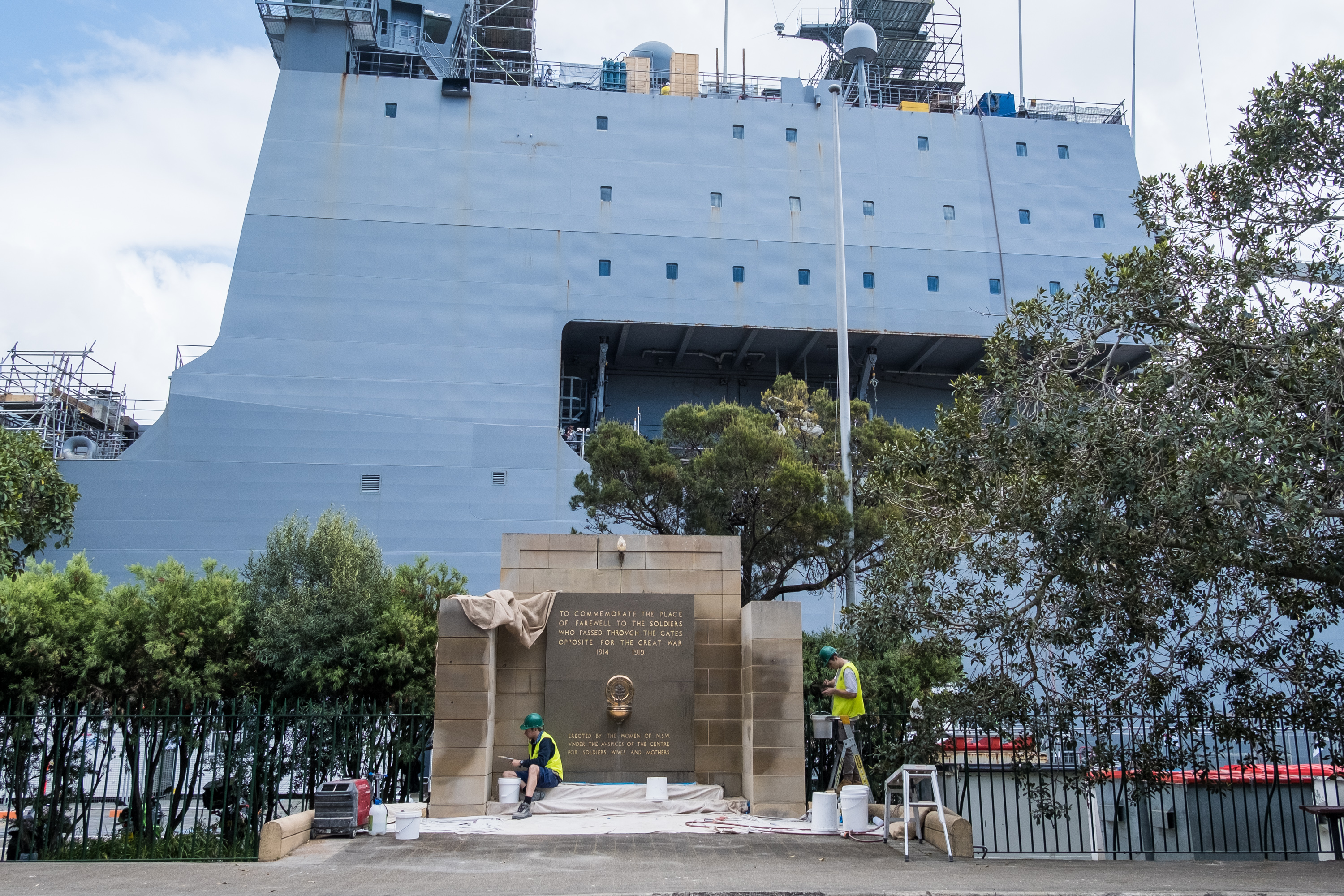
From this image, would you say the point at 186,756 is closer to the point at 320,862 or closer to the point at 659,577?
the point at 320,862

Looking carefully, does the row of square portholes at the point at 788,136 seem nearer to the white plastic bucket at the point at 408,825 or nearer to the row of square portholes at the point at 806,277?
the row of square portholes at the point at 806,277

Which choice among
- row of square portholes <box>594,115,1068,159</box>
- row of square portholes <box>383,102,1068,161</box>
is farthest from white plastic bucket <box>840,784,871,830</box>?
row of square portholes <box>594,115,1068,159</box>

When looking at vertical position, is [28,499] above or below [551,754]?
above

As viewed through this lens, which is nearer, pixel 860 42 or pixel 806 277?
pixel 806 277

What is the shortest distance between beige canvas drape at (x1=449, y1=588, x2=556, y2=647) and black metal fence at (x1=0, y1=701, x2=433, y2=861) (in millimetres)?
1350

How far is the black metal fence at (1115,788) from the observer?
28.6 feet

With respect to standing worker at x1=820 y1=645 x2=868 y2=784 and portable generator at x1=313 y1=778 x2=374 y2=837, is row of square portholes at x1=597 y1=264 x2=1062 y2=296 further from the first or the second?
portable generator at x1=313 y1=778 x2=374 y2=837

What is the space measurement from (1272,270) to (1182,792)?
7.46 meters

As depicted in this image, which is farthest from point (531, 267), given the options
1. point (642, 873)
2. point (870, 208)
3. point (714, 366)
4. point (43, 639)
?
point (642, 873)

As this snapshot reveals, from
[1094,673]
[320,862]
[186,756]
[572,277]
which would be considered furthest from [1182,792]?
[572,277]

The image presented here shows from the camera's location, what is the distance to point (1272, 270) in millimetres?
7902

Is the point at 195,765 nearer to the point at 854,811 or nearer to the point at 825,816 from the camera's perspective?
the point at 825,816

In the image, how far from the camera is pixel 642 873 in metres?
7.29

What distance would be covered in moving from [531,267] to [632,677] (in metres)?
14.0
